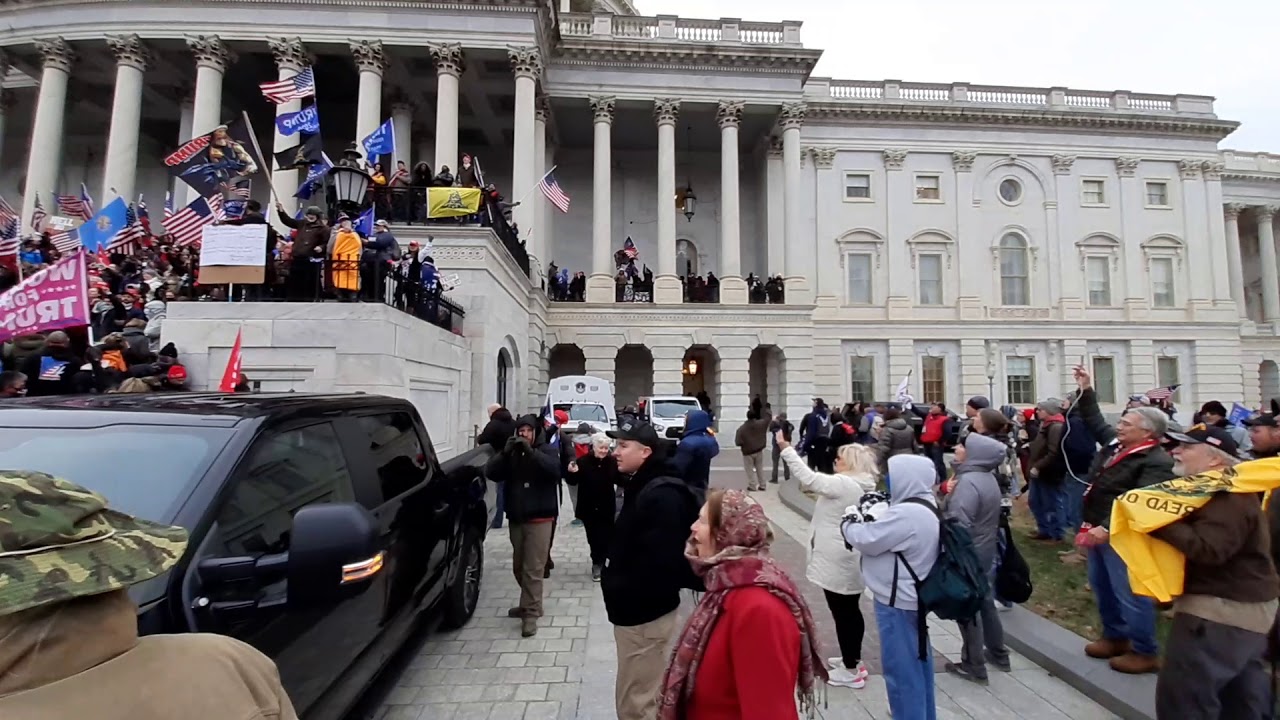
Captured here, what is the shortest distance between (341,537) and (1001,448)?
489 cm

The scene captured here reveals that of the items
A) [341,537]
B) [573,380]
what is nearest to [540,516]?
[341,537]

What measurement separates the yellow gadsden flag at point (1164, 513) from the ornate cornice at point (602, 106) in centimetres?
2632

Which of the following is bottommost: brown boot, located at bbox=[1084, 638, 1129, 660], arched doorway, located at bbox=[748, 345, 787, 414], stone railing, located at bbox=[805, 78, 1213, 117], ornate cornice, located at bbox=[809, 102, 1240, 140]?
brown boot, located at bbox=[1084, 638, 1129, 660]

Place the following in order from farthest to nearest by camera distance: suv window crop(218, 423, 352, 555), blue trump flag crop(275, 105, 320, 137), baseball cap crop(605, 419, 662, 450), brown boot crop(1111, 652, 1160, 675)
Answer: blue trump flag crop(275, 105, 320, 137) → brown boot crop(1111, 652, 1160, 675) → baseball cap crop(605, 419, 662, 450) → suv window crop(218, 423, 352, 555)

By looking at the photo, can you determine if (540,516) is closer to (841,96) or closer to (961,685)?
(961,685)

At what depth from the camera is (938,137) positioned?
3200 cm

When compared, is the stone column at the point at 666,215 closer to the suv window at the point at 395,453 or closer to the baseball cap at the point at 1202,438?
the baseball cap at the point at 1202,438

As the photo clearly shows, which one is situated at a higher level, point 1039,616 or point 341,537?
point 341,537

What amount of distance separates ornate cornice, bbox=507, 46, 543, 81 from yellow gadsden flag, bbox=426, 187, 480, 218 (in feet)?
33.9

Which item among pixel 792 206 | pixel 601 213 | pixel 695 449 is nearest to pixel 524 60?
pixel 601 213

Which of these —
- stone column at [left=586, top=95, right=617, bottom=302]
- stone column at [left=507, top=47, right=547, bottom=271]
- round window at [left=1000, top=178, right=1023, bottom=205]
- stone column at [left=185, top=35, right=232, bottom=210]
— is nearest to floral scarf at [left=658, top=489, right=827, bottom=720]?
stone column at [left=507, top=47, right=547, bottom=271]

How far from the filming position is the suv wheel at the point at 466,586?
5672 mm

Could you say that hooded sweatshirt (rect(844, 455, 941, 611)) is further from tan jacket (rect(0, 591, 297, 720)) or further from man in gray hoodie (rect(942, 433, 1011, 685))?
tan jacket (rect(0, 591, 297, 720))

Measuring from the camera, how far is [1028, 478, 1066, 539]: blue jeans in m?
8.60
